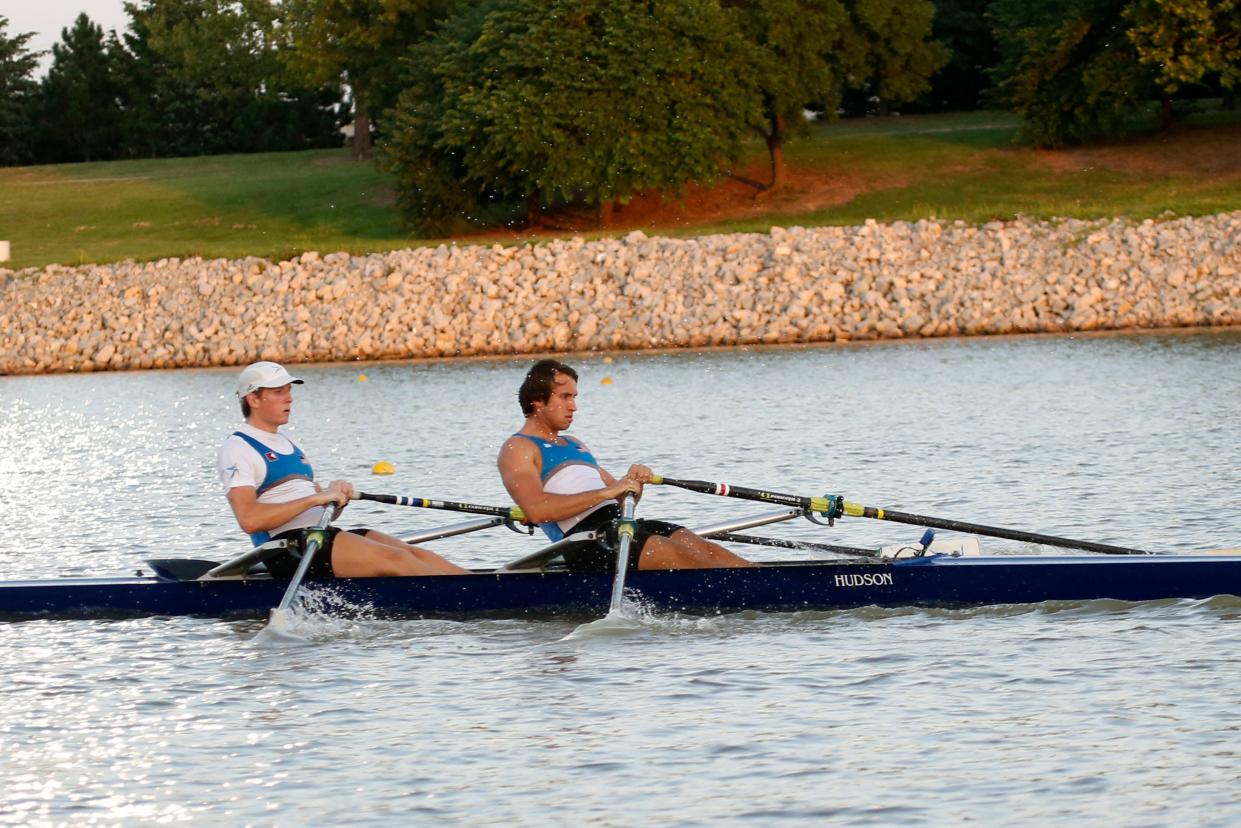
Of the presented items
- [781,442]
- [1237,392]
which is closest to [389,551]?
[781,442]

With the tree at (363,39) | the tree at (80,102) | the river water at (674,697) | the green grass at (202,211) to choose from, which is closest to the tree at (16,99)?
the tree at (80,102)

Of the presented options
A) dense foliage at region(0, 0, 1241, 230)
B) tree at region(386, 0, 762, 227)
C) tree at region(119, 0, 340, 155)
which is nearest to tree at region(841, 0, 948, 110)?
dense foliage at region(0, 0, 1241, 230)

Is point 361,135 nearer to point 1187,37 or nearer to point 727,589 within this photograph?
point 1187,37

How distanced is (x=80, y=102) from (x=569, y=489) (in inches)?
2673

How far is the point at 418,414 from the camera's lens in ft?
75.3

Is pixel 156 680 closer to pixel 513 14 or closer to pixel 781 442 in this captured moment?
pixel 781 442

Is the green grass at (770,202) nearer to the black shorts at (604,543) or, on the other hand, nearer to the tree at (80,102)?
the tree at (80,102)

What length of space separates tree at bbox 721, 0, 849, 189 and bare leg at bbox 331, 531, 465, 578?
33.2 meters

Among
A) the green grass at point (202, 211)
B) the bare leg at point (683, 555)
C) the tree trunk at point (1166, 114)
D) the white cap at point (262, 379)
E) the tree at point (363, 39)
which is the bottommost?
the bare leg at point (683, 555)

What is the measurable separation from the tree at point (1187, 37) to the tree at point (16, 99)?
46.8 m

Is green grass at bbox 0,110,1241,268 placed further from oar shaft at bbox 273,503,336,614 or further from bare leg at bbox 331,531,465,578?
oar shaft at bbox 273,503,336,614

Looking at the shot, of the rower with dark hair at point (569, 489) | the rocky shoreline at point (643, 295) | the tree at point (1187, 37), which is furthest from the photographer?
the tree at point (1187, 37)

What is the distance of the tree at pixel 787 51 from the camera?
42812mm

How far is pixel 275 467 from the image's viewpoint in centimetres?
993
